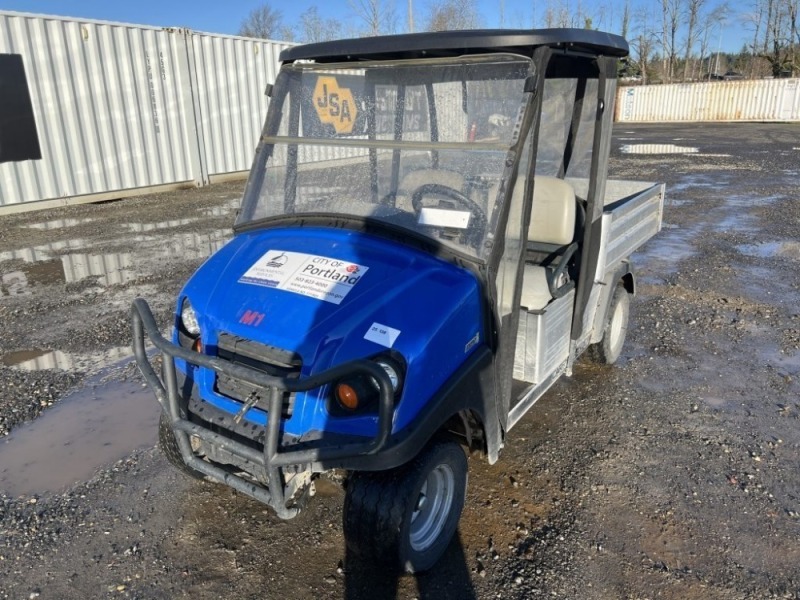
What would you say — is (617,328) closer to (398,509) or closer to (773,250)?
(398,509)

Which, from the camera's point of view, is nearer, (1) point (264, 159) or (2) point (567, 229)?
(1) point (264, 159)

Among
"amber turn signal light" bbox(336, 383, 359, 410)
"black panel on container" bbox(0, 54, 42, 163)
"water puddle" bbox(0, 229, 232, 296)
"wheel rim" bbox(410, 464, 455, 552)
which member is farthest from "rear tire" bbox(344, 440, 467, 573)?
"black panel on container" bbox(0, 54, 42, 163)

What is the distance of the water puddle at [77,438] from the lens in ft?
10.9

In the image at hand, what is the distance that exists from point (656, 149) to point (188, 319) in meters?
19.5

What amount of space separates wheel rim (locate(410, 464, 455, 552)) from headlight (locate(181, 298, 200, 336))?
1.20m

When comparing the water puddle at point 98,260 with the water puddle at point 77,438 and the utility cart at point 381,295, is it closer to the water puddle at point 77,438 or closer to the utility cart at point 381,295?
the water puddle at point 77,438

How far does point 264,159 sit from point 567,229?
1824 mm

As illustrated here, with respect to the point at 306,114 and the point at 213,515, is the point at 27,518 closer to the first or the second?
the point at 213,515

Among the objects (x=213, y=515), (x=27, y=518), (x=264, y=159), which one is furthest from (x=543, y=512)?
(x=27, y=518)

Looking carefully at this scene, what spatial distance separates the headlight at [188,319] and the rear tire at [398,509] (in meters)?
0.96

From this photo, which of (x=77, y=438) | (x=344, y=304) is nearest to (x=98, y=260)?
(x=77, y=438)

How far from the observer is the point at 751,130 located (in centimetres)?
2581

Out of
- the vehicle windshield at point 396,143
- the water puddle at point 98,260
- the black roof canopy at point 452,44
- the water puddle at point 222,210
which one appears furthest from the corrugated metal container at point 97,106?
the black roof canopy at point 452,44

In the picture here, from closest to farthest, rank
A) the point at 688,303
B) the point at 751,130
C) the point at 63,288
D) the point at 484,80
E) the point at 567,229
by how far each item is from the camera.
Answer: the point at 484,80, the point at 567,229, the point at 688,303, the point at 63,288, the point at 751,130
